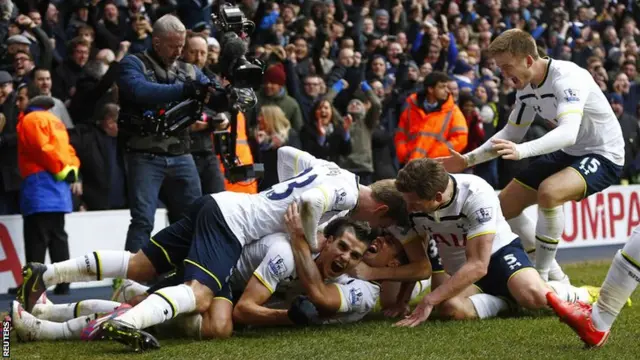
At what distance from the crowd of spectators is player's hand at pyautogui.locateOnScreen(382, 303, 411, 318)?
2428 mm

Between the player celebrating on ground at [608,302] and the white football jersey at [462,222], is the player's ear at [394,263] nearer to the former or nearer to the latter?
the white football jersey at [462,222]

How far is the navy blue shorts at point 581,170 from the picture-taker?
327 inches

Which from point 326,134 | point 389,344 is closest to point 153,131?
point 389,344

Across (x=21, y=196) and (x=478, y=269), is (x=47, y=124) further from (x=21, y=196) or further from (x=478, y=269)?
(x=478, y=269)

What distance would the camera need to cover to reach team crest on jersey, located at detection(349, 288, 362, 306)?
7.52 metres

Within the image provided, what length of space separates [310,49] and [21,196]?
5997 mm


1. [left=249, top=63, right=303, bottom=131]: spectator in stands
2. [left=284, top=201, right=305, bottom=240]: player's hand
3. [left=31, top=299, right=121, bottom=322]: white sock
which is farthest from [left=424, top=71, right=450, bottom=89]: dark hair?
[left=31, top=299, right=121, bottom=322]: white sock

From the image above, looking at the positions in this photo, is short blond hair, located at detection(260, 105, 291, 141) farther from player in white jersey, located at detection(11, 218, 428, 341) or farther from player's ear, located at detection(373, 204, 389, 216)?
player's ear, located at detection(373, 204, 389, 216)

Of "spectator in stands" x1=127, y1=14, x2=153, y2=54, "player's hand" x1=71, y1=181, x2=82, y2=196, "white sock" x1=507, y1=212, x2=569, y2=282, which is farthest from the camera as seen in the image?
"spectator in stands" x1=127, y1=14, x2=153, y2=54

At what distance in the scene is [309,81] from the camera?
1368 cm

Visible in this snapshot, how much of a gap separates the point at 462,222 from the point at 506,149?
654 millimetres

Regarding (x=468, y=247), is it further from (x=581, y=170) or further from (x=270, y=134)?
(x=270, y=134)

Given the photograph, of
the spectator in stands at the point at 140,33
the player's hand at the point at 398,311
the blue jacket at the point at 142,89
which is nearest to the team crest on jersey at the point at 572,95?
the player's hand at the point at 398,311

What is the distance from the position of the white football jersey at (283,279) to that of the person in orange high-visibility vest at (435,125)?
4958 mm
